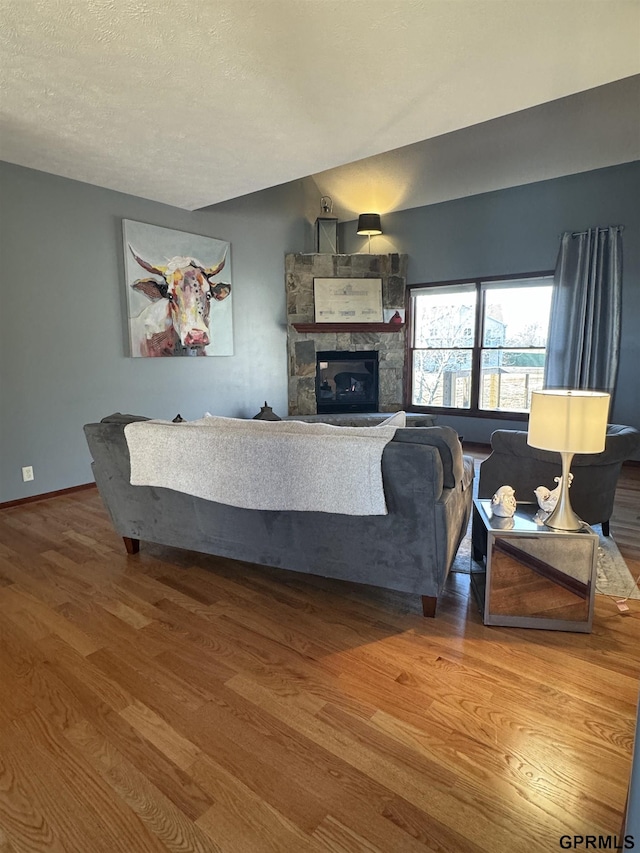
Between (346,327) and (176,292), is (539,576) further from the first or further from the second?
(346,327)

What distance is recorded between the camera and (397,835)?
1.19m

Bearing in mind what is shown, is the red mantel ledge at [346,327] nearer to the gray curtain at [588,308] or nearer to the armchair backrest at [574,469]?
the gray curtain at [588,308]

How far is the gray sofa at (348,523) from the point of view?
198 cm

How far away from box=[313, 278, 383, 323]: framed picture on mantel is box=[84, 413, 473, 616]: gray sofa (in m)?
3.83

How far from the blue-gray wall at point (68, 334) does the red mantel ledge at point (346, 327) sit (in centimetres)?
137

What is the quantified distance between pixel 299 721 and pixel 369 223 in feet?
19.3

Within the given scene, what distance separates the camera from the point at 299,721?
1566 millimetres

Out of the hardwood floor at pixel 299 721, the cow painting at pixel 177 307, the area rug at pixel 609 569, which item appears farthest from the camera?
the cow painting at pixel 177 307

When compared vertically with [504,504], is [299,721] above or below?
below

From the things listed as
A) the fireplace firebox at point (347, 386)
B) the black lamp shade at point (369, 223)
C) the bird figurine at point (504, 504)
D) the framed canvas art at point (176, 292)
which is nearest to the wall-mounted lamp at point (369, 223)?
the black lamp shade at point (369, 223)

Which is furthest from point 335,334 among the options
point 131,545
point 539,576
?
point 539,576

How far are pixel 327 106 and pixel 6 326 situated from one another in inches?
111

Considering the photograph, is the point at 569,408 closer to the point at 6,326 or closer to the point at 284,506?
the point at 284,506

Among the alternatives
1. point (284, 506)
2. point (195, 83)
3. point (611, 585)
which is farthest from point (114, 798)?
point (195, 83)
